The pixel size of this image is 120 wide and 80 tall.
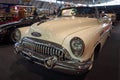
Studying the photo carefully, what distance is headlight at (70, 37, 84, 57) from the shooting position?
8.27 feet

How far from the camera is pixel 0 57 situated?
4.32 meters

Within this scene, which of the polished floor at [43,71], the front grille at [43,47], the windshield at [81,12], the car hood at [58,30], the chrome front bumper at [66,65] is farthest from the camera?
the windshield at [81,12]

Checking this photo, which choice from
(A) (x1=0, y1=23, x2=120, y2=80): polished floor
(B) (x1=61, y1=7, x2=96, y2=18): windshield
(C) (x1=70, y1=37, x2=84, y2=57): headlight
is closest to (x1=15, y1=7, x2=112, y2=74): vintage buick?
(C) (x1=70, y1=37, x2=84, y2=57): headlight

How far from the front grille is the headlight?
19 cm

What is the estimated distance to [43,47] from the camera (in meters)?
2.76

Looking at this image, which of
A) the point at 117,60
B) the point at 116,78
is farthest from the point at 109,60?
the point at 116,78

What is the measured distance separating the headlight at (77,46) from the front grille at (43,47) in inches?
7.3

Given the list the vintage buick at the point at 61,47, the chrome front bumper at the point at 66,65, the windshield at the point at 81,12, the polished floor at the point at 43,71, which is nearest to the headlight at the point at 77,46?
the vintage buick at the point at 61,47

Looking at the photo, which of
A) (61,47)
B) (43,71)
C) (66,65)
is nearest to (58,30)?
(61,47)

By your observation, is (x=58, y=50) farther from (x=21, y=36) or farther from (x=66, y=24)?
(x=21, y=36)

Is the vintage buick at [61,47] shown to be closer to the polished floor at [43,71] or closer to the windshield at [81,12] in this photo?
the polished floor at [43,71]

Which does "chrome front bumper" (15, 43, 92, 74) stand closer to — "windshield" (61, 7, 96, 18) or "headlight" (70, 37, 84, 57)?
"headlight" (70, 37, 84, 57)

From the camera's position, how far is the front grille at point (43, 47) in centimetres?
262

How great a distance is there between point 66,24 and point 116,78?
1.54m
